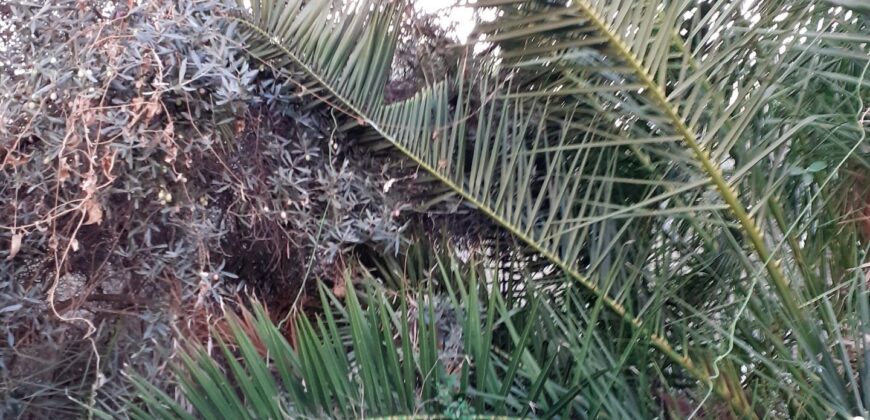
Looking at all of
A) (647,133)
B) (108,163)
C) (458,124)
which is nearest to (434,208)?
(458,124)

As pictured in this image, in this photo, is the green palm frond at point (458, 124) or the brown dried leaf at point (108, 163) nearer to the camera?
the brown dried leaf at point (108, 163)

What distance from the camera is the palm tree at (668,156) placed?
1.24 meters

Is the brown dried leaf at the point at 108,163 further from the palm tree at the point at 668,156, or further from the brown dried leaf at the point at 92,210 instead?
the palm tree at the point at 668,156

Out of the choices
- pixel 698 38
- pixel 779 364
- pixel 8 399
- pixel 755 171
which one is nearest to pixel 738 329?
pixel 779 364

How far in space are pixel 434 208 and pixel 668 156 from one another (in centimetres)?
54

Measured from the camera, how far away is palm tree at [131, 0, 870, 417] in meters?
1.24

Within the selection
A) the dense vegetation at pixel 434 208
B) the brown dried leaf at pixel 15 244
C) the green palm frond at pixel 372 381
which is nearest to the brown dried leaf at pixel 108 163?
the dense vegetation at pixel 434 208

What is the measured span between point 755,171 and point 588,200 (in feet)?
1.09

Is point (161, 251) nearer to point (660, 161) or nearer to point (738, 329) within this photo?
point (660, 161)

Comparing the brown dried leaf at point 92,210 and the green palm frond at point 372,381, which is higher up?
the brown dried leaf at point 92,210

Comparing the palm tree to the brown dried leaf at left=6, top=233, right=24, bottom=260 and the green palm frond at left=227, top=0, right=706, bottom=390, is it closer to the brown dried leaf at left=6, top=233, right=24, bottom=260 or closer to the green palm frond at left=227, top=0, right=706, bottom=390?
the green palm frond at left=227, top=0, right=706, bottom=390

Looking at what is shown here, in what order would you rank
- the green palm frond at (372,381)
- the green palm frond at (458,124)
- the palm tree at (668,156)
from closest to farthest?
the green palm frond at (372,381)
the palm tree at (668,156)
the green palm frond at (458,124)

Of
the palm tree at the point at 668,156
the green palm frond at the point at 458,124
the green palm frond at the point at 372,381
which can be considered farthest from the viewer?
the green palm frond at the point at 458,124

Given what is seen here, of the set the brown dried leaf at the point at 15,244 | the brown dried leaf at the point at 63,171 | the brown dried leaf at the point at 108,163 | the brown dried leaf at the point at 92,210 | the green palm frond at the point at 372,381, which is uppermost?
the brown dried leaf at the point at 108,163
